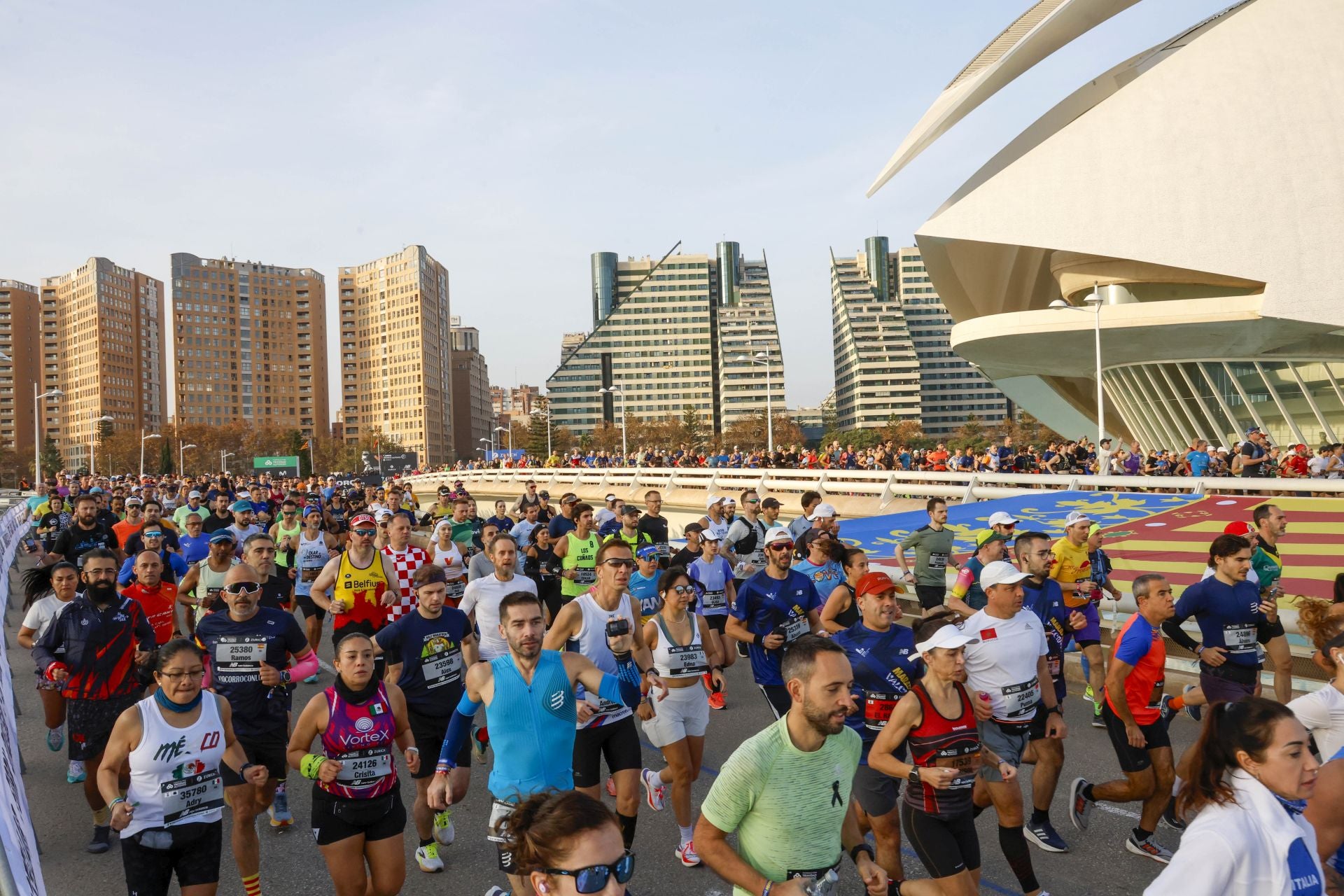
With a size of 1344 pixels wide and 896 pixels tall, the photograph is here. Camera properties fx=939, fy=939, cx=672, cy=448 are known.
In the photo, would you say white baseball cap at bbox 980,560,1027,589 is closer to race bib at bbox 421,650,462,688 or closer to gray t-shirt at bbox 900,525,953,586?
race bib at bbox 421,650,462,688

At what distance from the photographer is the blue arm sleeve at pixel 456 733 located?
448 centimetres

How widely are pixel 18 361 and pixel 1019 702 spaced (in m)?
197

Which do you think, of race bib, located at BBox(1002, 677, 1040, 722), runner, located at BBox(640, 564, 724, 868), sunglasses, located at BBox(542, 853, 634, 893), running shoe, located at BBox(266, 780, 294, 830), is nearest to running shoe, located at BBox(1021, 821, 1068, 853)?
race bib, located at BBox(1002, 677, 1040, 722)

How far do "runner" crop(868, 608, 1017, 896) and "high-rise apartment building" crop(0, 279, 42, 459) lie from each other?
623 feet

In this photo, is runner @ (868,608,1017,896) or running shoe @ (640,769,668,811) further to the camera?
running shoe @ (640,769,668,811)

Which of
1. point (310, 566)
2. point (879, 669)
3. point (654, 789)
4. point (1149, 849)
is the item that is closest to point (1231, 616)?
point (1149, 849)

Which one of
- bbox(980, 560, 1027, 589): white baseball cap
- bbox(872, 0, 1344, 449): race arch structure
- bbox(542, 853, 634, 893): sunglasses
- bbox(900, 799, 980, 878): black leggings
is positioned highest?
bbox(872, 0, 1344, 449): race arch structure

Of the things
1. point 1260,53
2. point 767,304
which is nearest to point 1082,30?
point 1260,53

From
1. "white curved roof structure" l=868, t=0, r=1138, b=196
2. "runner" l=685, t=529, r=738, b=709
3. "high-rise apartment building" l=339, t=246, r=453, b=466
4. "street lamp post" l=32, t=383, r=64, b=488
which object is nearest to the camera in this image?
"runner" l=685, t=529, r=738, b=709

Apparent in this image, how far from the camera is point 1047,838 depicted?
5570 mm

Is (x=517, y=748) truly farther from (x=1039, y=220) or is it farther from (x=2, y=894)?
(x=1039, y=220)

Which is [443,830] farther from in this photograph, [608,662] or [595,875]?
[595,875]

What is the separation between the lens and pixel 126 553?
11.5 meters

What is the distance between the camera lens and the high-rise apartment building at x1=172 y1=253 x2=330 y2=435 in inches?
6747
